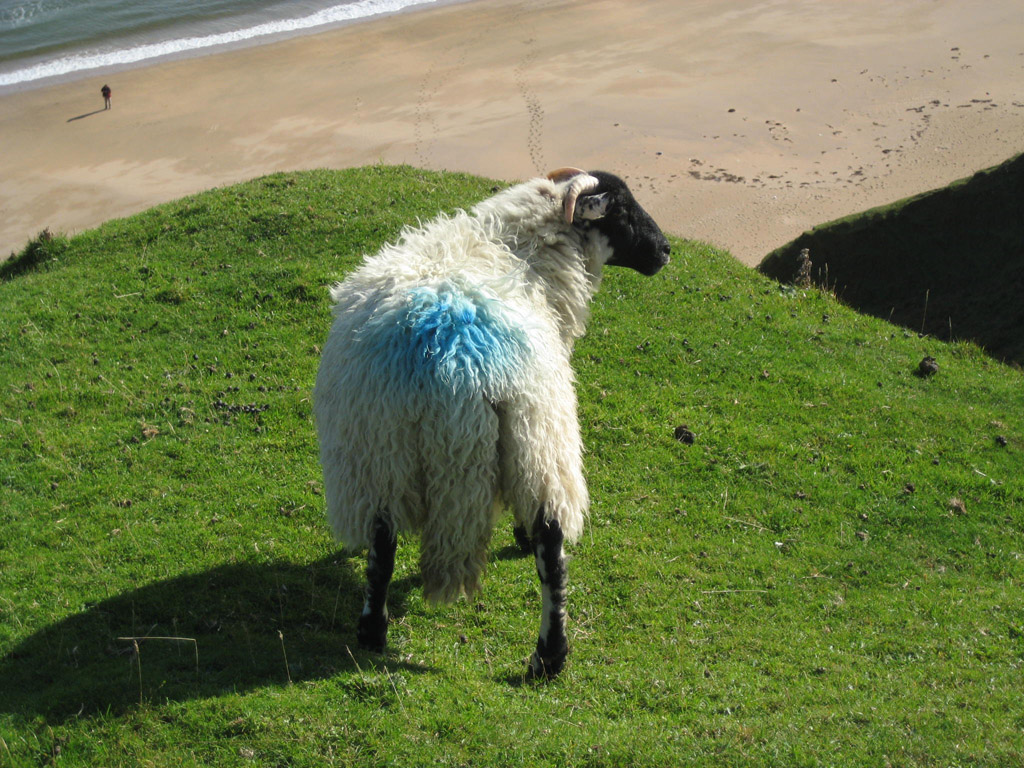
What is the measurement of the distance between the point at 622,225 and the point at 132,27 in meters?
37.8

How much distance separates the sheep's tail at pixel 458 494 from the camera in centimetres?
592

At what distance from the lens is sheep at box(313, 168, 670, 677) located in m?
5.96

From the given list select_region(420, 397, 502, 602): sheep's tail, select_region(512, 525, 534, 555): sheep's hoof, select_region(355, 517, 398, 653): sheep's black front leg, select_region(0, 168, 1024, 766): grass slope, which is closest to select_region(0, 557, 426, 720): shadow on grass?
select_region(0, 168, 1024, 766): grass slope

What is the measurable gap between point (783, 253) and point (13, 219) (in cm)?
1992

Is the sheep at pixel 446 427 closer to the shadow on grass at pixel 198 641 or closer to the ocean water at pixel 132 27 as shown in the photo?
the shadow on grass at pixel 198 641

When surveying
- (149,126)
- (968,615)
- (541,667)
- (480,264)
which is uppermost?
(149,126)

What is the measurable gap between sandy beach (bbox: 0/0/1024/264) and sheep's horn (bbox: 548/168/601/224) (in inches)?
465

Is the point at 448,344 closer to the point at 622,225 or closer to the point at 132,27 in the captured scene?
the point at 622,225

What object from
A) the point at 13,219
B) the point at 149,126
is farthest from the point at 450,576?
the point at 149,126

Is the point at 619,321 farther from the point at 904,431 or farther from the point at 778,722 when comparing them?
the point at 778,722

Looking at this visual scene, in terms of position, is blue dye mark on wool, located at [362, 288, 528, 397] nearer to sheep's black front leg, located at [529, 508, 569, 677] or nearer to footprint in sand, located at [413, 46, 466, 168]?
sheep's black front leg, located at [529, 508, 569, 677]

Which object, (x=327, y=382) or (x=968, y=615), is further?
(x=968, y=615)

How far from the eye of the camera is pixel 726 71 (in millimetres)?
28719

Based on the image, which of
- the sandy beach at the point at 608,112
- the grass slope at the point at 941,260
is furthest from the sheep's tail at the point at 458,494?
the sandy beach at the point at 608,112
